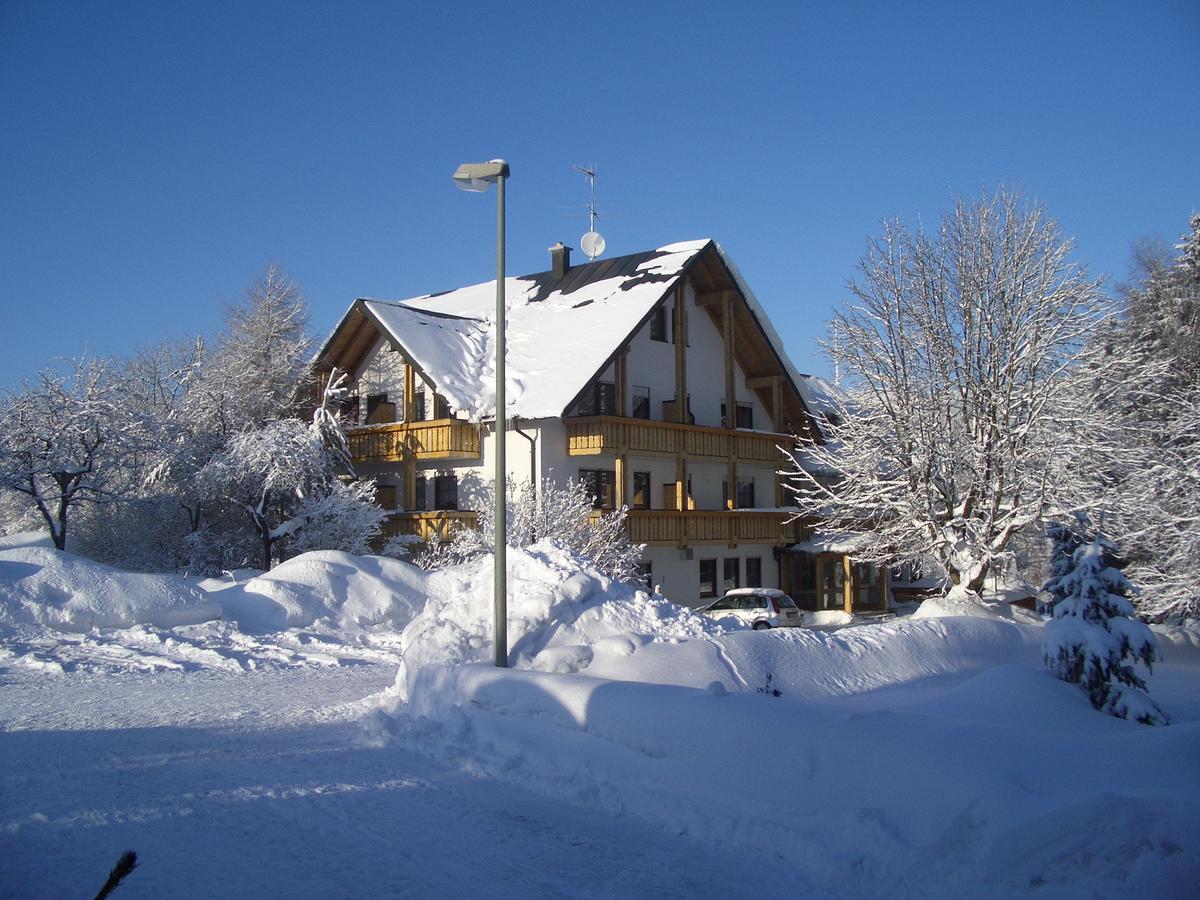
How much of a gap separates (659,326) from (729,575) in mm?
8639

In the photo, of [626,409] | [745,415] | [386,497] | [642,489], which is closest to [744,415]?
[745,415]

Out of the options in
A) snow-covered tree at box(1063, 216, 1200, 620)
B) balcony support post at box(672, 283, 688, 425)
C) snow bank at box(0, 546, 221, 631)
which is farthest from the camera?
balcony support post at box(672, 283, 688, 425)

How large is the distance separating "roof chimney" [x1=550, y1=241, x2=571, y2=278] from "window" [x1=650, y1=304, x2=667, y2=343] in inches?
226

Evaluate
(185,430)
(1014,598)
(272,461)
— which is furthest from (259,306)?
(1014,598)

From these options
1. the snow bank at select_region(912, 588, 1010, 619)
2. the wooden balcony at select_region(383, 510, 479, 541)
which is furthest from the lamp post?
the wooden balcony at select_region(383, 510, 479, 541)

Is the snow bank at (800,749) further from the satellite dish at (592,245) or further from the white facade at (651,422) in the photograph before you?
the satellite dish at (592,245)

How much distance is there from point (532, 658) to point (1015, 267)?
1960cm

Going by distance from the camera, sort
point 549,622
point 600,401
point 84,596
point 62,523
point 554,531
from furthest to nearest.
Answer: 1. point 600,401
2. point 62,523
3. point 554,531
4. point 84,596
5. point 549,622

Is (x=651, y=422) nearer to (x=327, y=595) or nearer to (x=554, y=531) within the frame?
(x=554, y=531)

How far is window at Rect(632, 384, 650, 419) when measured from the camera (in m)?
33.0

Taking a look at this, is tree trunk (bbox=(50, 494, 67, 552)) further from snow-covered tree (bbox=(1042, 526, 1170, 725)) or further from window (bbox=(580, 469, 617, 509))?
snow-covered tree (bbox=(1042, 526, 1170, 725))

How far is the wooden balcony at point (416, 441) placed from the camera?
29.7m

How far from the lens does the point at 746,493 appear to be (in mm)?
37000

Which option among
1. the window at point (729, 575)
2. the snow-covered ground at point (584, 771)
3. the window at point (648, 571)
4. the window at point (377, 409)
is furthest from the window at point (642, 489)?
the snow-covered ground at point (584, 771)
